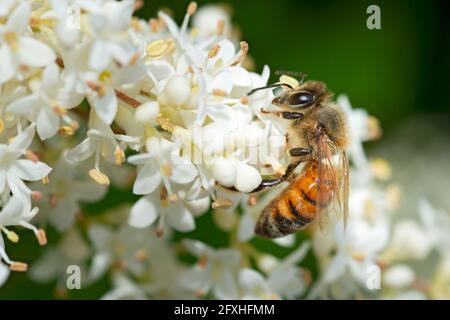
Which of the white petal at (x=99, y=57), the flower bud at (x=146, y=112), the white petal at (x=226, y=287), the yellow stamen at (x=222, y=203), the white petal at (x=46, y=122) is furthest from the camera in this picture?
the white petal at (x=226, y=287)

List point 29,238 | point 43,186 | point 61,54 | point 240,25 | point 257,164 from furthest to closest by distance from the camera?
point 240,25, point 29,238, point 43,186, point 257,164, point 61,54

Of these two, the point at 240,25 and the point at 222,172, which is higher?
the point at 222,172

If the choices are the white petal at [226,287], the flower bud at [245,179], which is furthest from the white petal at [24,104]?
the white petal at [226,287]

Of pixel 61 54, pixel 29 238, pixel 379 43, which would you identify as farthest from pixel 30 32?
pixel 379 43

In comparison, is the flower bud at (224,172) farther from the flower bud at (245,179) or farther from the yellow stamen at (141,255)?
the yellow stamen at (141,255)

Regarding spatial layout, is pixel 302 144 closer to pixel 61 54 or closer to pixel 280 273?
pixel 280 273
